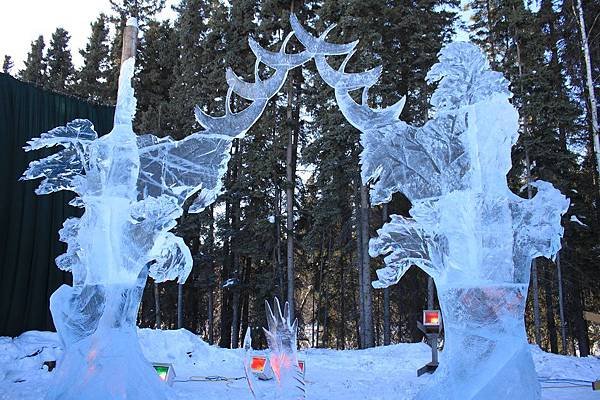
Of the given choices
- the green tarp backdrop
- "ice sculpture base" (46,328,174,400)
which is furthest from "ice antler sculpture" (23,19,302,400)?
the green tarp backdrop

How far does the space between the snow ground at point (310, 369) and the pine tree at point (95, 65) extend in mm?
11030

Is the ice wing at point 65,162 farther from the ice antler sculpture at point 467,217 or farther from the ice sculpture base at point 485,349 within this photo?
the ice sculpture base at point 485,349

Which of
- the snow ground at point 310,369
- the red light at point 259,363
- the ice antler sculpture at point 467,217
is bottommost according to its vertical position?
the snow ground at point 310,369

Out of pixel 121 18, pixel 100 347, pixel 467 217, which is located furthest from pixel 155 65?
pixel 467 217

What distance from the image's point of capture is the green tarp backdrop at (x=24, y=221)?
941cm

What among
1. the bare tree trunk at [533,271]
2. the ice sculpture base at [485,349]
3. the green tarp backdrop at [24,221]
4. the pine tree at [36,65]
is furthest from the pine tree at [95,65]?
the ice sculpture base at [485,349]

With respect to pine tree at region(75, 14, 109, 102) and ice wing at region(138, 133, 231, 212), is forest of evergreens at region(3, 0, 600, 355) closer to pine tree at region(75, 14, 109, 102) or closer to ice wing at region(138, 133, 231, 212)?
pine tree at region(75, 14, 109, 102)

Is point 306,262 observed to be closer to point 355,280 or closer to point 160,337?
point 355,280

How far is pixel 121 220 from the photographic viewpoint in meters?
4.50

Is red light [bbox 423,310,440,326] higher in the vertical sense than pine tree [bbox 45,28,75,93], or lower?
lower

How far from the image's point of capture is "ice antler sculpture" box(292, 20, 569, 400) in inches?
160

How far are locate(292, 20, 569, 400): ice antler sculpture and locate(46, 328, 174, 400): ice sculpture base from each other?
89.2 inches

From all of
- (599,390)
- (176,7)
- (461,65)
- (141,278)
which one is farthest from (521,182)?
(176,7)

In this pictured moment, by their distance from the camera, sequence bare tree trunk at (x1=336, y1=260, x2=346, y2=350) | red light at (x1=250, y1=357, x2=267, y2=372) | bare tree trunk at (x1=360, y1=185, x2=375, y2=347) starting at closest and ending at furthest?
red light at (x1=250, y1=357, x2=267, y2=372) → bare tree trunk at (x1=360, y1=185, x2=375, y2=347) → bare tree trunk at (x1=336, y1=260, x2=346, y2=350)
